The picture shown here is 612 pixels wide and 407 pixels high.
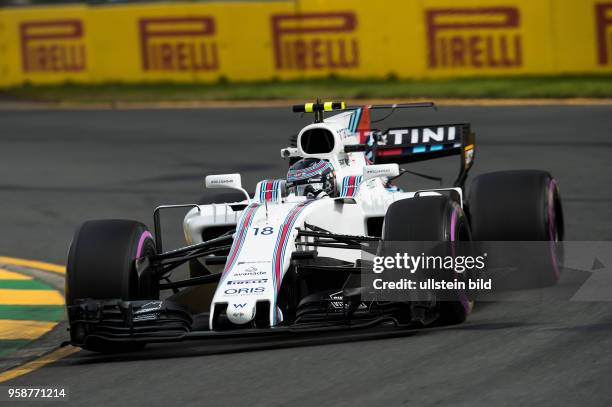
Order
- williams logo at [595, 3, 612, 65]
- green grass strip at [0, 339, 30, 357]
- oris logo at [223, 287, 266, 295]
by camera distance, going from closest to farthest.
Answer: oris logo at [223, 287, 266, 295], green grass strip at [0, 339, 30, 357], williams logo at [595, 3, 612, 65]

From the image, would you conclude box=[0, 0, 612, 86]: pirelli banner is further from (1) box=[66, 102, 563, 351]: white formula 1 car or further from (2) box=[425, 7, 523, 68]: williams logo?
(1) box=[66, 102, 563, 351]: white formula 1 car

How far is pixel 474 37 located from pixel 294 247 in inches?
548

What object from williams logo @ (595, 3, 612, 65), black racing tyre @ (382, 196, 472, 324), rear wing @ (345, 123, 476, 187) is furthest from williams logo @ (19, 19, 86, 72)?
black racing tyre @ (382, 196, 472, 324)

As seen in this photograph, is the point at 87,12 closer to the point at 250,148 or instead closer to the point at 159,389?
the point at 250,148

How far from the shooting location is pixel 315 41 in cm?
2270

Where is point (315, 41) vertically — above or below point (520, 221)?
above

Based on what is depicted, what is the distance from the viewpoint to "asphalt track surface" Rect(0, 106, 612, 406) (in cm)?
670

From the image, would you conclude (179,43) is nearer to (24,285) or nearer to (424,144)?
(24,285)

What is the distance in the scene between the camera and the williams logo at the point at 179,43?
23375 mm

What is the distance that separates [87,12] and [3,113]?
9.00 feet

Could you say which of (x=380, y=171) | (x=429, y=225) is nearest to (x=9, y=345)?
(x=380, y=171)

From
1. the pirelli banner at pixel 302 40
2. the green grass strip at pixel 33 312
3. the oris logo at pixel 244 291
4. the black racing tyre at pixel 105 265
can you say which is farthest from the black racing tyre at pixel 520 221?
the pirelli banner at pixel 302 40

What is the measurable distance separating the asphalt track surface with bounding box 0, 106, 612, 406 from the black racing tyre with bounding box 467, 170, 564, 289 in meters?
0.62

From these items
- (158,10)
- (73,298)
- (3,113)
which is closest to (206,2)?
(158,10)
